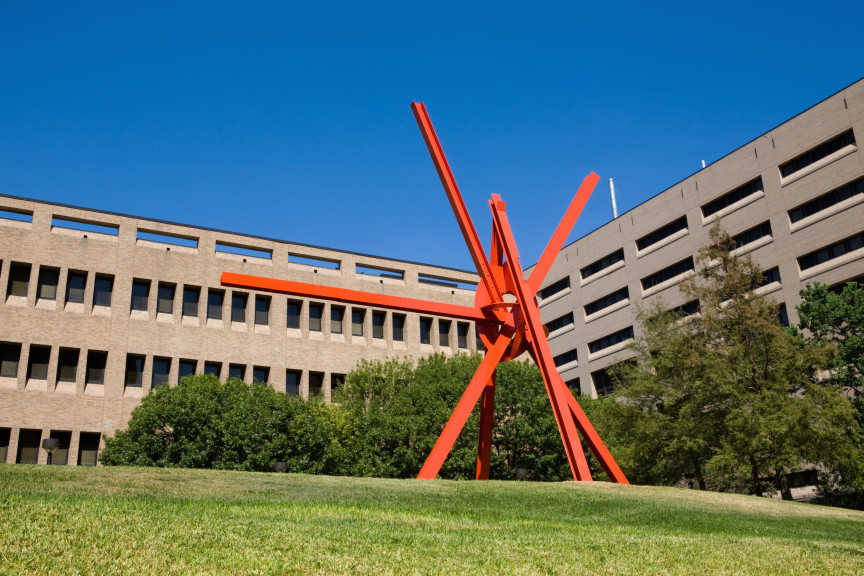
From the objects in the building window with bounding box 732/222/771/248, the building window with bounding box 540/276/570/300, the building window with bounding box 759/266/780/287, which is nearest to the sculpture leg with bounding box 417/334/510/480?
the building window with bounding box 759/266/780/287

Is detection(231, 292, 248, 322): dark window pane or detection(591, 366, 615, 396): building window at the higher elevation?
detection(231, 292, 248, 322): dark window pane

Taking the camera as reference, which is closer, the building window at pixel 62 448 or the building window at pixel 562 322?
the building window at pixel 62 448

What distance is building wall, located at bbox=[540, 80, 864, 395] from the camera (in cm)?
3684

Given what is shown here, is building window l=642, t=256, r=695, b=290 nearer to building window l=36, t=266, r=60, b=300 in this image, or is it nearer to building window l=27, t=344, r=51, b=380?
building window l=36, t=266, r=60, b=300

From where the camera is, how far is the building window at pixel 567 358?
55688 mm

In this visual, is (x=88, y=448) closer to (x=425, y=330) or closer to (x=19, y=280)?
(x=19, y=280)

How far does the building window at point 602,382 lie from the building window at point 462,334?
37.0 feet

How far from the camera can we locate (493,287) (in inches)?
827

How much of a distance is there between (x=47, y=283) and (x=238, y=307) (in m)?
9.05

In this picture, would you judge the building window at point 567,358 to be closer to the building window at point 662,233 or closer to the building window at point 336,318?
the building window at point 662,233

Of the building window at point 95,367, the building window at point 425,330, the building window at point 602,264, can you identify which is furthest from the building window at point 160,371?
the building window at point 602,264

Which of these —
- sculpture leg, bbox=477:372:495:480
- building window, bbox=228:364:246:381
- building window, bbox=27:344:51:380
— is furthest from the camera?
building window, bbox=228:364:246:381

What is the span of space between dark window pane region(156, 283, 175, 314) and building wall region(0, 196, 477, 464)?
587mm

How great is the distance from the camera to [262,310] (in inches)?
1578
